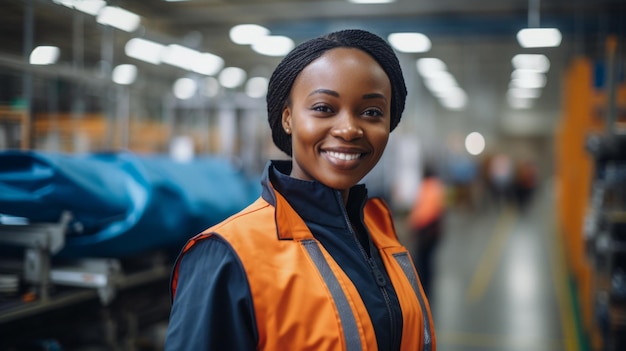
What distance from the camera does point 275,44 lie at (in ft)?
38.6

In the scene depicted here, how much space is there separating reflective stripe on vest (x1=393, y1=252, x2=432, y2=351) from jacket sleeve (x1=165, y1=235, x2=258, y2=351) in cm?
47

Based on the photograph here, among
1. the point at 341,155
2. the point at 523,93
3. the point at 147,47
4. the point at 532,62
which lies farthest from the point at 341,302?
the point at 523,93

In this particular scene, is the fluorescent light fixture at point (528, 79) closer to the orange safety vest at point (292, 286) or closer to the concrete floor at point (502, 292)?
the concrete floor at point (502, 292)

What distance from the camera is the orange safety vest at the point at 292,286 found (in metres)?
1.12

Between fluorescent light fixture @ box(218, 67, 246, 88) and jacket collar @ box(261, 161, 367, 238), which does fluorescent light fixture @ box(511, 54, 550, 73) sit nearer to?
fluorescent light fixture @ box(218, 67, 246, 88)

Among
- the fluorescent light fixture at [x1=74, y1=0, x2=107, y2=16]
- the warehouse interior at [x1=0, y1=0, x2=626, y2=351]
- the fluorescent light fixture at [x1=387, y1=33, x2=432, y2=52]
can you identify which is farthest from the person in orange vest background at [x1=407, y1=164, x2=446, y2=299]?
the fluorescent light fixture at [x1=387, y1=33, x2=432, y2=52]

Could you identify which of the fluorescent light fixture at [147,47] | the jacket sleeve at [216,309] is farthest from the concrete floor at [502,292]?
the jacket sleeve at [216,309]

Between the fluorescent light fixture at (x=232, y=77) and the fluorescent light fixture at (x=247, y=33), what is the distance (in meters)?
4.45

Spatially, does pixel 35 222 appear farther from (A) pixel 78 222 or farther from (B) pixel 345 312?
(B) pixel 345 312

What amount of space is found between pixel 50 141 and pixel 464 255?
795 cm

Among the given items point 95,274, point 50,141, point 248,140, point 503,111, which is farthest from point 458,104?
point 95,274

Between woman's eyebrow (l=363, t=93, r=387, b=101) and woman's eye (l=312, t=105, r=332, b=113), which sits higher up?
woman's eyebrow (l=363, t=93, r=387, b=101)

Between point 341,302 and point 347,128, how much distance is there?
384 millimetres

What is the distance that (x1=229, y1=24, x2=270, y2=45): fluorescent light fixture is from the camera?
36.0 ft
